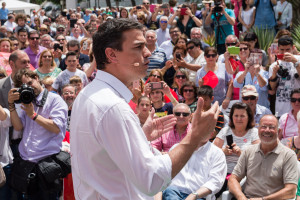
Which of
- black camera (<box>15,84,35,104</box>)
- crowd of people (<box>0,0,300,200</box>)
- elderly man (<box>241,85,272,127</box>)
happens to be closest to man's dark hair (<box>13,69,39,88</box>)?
crowd of people (<box>0,0,300,200</box>)

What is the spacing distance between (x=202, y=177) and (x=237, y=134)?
88 centimetres

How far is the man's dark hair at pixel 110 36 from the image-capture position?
182cm

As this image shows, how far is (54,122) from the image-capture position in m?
4.60

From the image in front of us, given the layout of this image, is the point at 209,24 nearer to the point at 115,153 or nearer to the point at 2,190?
the point at 2,190

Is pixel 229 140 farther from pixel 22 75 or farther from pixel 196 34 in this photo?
pixel 196 34

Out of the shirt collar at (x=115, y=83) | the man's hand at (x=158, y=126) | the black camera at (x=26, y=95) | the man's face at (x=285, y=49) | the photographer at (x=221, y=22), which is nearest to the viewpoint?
the shirt collar at (x=115, y=83)

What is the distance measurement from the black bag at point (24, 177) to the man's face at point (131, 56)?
9.79ft

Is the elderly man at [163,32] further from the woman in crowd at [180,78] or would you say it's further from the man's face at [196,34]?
the woman in crowd at [180,78]

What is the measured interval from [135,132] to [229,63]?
558cm

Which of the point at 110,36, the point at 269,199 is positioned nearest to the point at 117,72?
the point at 110,36

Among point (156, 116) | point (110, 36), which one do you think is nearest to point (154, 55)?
point (156, 116)

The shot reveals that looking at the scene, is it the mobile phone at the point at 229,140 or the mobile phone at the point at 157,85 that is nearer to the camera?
the mobile phone at the point at 229,140

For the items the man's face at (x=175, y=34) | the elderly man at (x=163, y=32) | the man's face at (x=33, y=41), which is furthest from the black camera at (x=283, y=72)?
the man's face at (x=33, y=41)

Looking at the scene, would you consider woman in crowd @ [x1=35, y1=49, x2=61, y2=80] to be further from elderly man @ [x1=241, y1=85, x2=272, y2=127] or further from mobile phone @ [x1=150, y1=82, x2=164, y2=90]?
elderly man @ [x1=241, y1=85, x2=272, y2=127]
